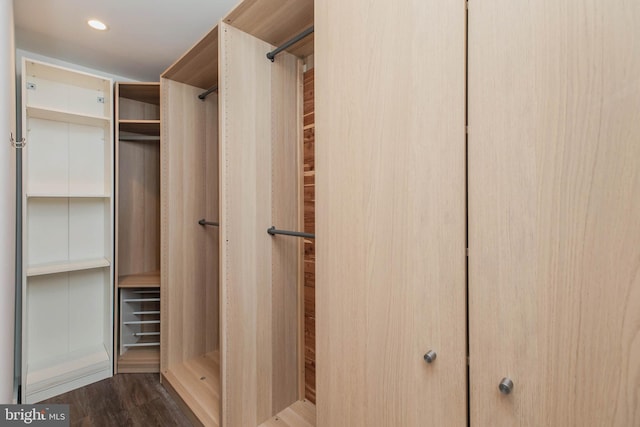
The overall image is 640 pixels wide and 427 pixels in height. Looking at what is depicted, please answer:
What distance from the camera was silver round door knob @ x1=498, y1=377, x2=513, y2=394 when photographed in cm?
63

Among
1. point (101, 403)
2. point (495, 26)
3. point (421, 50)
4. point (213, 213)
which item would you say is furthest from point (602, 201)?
point (101, 403)

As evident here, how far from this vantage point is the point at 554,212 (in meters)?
0.59

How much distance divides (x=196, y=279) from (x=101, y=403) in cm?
98

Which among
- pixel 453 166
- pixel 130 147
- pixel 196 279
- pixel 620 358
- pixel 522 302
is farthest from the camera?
pixel 130 147

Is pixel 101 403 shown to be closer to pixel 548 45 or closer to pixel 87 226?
pixel 87 226

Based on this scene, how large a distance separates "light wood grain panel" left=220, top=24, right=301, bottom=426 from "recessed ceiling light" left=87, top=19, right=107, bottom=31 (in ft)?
3.44

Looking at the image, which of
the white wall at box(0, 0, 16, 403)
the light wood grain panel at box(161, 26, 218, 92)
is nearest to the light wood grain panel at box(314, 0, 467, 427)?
the light wood grain panel at box(161, 26, 218, 92)

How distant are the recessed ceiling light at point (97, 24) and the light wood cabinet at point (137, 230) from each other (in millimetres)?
442

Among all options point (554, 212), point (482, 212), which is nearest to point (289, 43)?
point (482, 212)

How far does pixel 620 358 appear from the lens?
524 mm

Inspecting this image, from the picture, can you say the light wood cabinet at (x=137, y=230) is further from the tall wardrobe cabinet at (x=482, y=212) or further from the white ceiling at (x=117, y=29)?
the tall wardrobe cabinet at (x=482, y=212)

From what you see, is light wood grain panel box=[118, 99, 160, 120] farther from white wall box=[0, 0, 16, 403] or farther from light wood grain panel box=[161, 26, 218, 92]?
white wall box=[0, 0, 16, 403]

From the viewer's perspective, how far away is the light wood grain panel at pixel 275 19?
4.50 ft

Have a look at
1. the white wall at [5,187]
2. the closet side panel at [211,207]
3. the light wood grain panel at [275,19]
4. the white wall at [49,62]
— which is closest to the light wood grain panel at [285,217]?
the light wood grain panel at [275,19]
